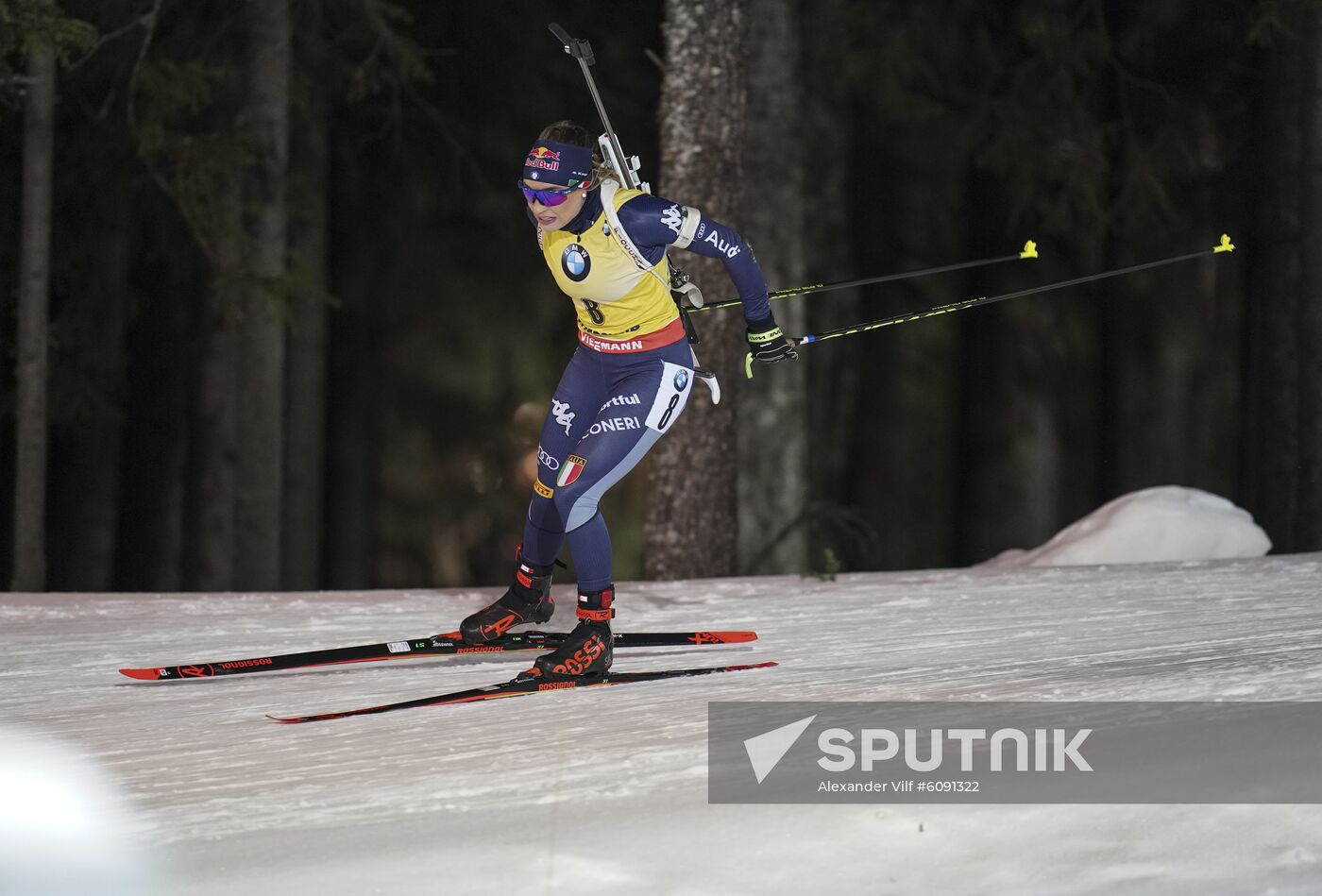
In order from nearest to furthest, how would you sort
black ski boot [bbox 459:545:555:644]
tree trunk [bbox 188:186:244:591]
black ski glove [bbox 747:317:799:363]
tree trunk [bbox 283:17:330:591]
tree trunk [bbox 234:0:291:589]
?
1. black ski glove [bbox 747:317:799:363]
2. black ski boot [bbox 459:545:555:644]
3. tree trunk [bbox 234:0:291:589]
4. tree trunk [bbox 188:186:244:591]
5. tree trunk [bbox 283:17:330:591]

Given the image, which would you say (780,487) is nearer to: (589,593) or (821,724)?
(589,593)

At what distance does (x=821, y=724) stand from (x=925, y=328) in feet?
43.4

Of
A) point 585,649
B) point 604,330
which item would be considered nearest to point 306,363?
point 604,330

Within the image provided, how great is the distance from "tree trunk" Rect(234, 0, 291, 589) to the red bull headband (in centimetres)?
736

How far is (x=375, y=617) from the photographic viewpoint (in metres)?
7.38

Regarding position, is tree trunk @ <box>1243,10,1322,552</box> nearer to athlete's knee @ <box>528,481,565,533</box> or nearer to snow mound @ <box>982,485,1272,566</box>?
snow mound @ <box>982,485,1272,566</box>

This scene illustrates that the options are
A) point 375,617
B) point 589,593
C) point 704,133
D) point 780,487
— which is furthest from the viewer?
point 780,487

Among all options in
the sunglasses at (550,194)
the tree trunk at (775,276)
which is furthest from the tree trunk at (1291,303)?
the sunglasses at (550,194)

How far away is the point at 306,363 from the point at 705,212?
21.4ft

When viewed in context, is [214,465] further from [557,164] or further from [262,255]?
[557,164]

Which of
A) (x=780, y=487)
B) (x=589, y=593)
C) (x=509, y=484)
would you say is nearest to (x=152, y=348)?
(x=509, y=484)

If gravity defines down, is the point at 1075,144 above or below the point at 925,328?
above

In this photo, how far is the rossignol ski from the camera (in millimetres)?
5926

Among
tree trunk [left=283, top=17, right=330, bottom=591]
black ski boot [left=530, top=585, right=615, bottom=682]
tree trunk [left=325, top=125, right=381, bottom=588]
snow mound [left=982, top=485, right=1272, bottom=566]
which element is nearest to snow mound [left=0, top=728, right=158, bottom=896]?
black ski boot [left=530, top=585, right=615, bottom=682]
